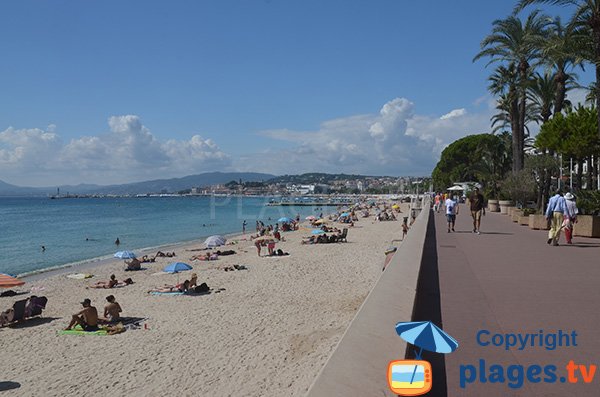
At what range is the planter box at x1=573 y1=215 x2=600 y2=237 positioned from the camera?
1307 cm

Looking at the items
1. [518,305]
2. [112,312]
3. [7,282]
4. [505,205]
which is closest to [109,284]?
[7,282]

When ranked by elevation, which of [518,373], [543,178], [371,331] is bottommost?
[518,373]

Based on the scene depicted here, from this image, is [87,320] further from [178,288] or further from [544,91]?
[544,91]

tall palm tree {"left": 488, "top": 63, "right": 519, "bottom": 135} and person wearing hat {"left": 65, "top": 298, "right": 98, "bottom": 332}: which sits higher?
tall palm tree {"left": 488, "top": 63, "right": 519, "bottom": 135}

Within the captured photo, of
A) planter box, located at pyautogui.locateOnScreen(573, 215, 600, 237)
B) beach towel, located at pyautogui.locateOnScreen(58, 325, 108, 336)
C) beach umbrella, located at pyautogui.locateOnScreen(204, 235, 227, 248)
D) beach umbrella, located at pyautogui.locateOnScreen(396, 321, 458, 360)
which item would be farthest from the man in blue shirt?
beach umbrella, located at pyautogui.locateOnScreen(204, 235, 227, 248)

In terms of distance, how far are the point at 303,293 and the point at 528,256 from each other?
613cm

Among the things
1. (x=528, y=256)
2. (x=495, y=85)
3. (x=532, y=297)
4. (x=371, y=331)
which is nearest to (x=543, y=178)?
(x=495, y=85)

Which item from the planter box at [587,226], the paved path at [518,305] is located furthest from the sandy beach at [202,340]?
the planter box at [587,226]

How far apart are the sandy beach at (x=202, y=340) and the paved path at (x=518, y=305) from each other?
231 centimetres

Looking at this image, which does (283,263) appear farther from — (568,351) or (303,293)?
(568,351)

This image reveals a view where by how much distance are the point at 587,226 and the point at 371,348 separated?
12.4 meters

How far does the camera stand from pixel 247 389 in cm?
662

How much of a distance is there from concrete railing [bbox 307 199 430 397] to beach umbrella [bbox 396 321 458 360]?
0.12 metres
